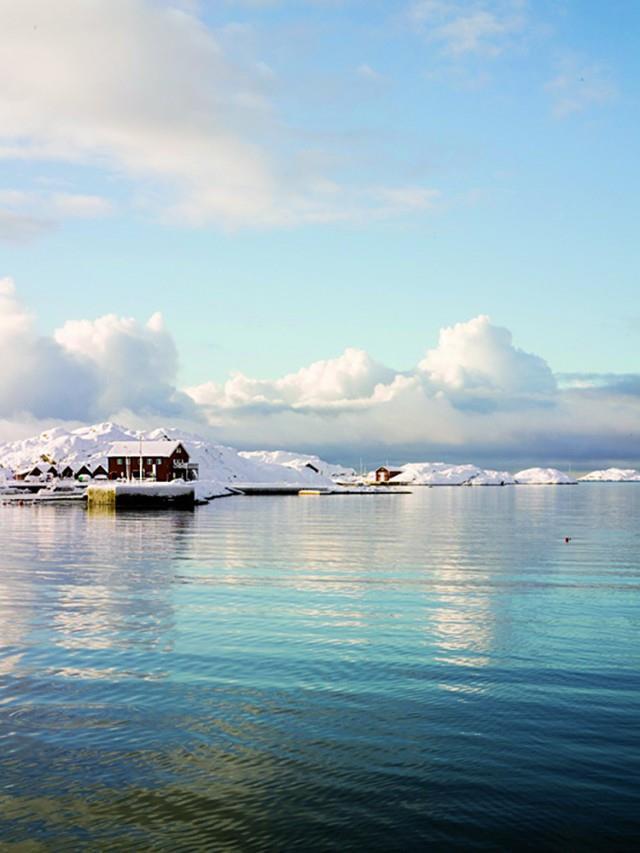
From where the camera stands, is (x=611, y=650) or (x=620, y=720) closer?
(x=620, y=720)

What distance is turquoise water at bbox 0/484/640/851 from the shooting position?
1274 centimetres

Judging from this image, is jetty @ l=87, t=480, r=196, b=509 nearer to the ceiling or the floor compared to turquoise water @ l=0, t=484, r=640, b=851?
nearer to the ceiling

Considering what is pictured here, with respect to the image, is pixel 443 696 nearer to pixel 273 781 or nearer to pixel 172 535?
pixel 273 781

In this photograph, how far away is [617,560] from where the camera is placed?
53.3 metres

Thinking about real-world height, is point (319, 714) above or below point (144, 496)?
below

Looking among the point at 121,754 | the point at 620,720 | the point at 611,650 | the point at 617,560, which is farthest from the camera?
the point at 617,560

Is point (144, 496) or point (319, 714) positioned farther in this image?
point (144, 496)

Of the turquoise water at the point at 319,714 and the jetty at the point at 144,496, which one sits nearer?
the turquoise water at the point at 319,714

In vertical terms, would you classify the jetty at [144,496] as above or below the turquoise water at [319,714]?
above

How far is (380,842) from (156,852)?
3.42 m

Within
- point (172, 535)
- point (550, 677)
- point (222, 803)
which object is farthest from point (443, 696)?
point (172, 535)

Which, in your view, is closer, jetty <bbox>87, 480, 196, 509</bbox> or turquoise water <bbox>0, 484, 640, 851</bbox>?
turquoise water <bbox>0, 484, 640, 851</bbox>

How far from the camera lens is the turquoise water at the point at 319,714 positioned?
12742mm

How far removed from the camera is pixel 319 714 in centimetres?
1841
